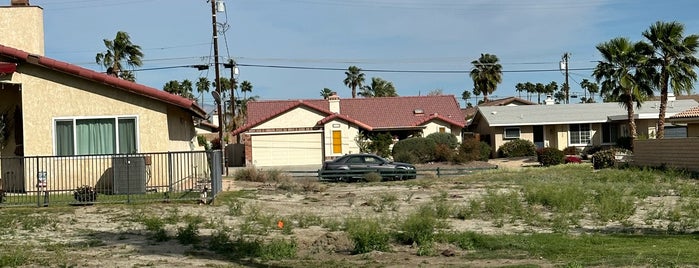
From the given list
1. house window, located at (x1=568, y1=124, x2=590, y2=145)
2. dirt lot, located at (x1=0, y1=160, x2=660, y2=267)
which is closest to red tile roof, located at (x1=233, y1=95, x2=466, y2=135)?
house window, located at (x1=568, y1=124, x2=590, y2=145)

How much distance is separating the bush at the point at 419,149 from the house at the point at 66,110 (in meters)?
27.0

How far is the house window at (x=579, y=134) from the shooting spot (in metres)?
54.5

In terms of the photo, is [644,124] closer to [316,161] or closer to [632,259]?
[316,161]

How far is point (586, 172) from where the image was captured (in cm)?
3384

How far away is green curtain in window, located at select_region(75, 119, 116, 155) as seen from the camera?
882 inches

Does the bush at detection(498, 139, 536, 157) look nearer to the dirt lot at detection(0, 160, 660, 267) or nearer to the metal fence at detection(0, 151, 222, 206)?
the dirt lot at detection(0, 160, 660, 267)

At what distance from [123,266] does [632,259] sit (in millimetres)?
7321

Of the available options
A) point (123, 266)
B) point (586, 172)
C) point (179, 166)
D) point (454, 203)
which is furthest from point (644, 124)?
point (123, 266)

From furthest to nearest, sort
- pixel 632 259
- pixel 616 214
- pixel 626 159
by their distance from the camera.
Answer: pixel 626 159 → pixel 616 214 → pixel 632 259

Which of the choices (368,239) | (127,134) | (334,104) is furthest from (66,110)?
(334,104)

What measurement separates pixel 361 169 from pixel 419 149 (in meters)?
15.4

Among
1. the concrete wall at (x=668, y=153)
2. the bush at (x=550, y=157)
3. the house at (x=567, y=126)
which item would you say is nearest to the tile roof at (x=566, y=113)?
the house at (x=567, y=126)

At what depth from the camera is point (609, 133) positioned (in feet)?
Result: 180

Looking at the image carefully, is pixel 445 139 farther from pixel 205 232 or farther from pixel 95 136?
pixel 205 232
